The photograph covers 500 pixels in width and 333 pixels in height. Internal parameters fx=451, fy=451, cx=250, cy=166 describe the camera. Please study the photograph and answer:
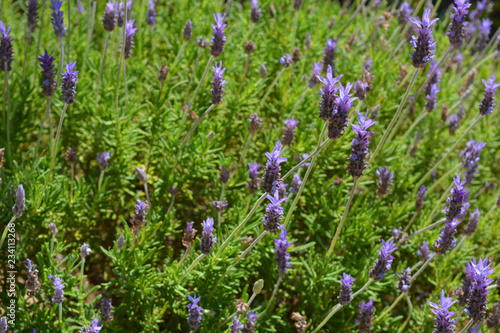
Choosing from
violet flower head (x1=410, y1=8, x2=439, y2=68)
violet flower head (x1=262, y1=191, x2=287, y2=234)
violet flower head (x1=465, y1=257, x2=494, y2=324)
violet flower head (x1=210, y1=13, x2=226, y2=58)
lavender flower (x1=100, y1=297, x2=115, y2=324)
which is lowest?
violet flower head (x1=465, y1=257, x2=494, y2=324)

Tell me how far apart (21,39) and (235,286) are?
2.66m

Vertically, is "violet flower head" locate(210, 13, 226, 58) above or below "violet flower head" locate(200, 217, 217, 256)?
above

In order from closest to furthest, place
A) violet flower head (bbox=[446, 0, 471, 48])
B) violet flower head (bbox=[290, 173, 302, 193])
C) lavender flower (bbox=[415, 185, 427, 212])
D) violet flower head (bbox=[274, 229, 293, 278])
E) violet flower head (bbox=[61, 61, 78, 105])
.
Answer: violet flower head (bbox=[61, 61, 78, 105])
violet flower head (bbox=[274, 229, 293, 278])
violet flower head (bbox=[446, 0, 471, 48])
violet flower head (bbox=[290, 173, 302, 193])
lavender flower (bbox=[415, 185, 427, 212])

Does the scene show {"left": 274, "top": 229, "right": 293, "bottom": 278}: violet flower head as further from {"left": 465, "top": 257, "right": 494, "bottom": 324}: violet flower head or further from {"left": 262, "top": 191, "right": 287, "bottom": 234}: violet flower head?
{"left": 465, "top": 257, "right": 494, "bottom": 324}: violet flower head

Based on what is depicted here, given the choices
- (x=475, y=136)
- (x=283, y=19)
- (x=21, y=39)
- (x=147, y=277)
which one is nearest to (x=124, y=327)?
(x=147, y=277)

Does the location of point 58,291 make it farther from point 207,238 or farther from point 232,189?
point 232,189

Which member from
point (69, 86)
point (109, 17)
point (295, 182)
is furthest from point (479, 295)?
point (109, 17)

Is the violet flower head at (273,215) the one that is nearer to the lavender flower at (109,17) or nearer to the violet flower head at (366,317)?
the violet flower head at (366,317)

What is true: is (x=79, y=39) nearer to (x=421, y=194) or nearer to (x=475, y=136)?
(x=421, y=194)

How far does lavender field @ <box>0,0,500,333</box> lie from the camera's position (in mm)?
2209

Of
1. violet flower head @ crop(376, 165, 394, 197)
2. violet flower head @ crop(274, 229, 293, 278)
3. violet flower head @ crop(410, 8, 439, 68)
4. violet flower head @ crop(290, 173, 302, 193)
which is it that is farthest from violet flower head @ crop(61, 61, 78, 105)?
violet flower head @ crop(376, 165, 394, 197)

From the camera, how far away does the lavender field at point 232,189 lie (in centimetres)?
221

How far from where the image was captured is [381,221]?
301 cm

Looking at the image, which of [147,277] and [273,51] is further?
[273,51]
